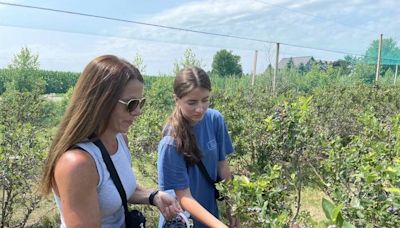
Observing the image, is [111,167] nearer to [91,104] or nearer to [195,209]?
[91,104]

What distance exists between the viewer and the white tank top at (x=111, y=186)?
1.30 metres

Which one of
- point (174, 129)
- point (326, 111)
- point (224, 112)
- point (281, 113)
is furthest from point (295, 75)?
point (174, 129)

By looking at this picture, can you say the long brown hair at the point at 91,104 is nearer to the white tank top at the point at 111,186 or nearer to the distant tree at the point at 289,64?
the white tank top at the point at 111,186

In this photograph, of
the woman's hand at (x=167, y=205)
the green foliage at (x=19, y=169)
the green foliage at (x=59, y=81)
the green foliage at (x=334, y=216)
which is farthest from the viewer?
the green foliage at (x=59, y=81)

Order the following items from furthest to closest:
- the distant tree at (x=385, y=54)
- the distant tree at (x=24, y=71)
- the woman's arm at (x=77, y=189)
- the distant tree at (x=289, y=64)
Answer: the distant tree at (x=385, y=54) → the distant tree at (x=289, y=64) → the distant tree at (x=24, y=71) → the woman's arm at (x=77, y=189)

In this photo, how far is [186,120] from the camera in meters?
1.89

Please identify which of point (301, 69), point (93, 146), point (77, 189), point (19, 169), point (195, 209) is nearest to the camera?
point (77, 189)

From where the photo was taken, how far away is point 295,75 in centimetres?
1672

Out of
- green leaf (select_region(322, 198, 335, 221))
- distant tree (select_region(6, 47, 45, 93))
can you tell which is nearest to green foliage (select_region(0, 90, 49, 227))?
green leaf (select_region(322, 198, 335, 221))

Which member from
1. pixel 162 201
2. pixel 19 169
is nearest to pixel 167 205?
pixel 162 201

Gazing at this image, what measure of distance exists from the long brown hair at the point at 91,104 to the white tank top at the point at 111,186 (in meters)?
0.05

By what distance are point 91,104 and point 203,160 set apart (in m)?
0.74

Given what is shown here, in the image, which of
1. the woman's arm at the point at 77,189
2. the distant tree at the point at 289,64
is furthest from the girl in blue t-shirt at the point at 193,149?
the distant tree at the point at 289,64

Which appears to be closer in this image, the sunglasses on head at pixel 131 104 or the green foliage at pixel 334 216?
the green foliage at pixel 334 216
